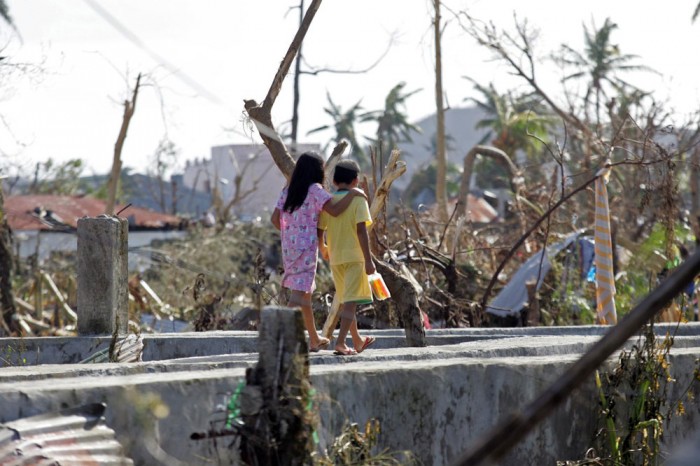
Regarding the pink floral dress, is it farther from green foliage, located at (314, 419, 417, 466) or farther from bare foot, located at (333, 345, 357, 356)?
green foliage, located at (314, 419, 417, 466)

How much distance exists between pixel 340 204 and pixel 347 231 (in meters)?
0.20

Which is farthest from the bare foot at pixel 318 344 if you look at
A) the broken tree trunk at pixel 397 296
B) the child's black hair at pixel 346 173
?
the child's black hair at pixel 346 173

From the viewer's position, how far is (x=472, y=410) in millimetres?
6188

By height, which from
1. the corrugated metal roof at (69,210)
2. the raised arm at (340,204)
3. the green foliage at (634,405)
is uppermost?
the corrugated metal roof at (69,210)

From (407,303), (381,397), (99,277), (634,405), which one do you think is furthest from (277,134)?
(381,397)

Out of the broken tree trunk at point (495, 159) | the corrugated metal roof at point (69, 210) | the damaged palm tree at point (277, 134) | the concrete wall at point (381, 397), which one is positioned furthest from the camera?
the corrugated metal roof at point (69, 210)

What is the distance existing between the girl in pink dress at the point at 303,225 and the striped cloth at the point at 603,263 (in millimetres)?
4834

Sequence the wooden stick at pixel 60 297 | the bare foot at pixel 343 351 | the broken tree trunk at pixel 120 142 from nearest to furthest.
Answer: the bare foot at pixel 343 351 < the wooden stick at pixel 60 297 < the broken tree trunk at pixel 120 142

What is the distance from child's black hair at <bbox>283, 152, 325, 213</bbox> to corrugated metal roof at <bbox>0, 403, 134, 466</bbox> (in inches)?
134

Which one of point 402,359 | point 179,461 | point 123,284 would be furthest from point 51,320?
point 179,461

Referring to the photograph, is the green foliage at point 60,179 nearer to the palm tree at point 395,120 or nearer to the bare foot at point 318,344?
the palm tree at point 395,120

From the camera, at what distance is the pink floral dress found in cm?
799

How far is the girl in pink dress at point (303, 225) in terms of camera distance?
314 inches

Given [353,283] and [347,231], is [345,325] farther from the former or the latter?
[347,231]
